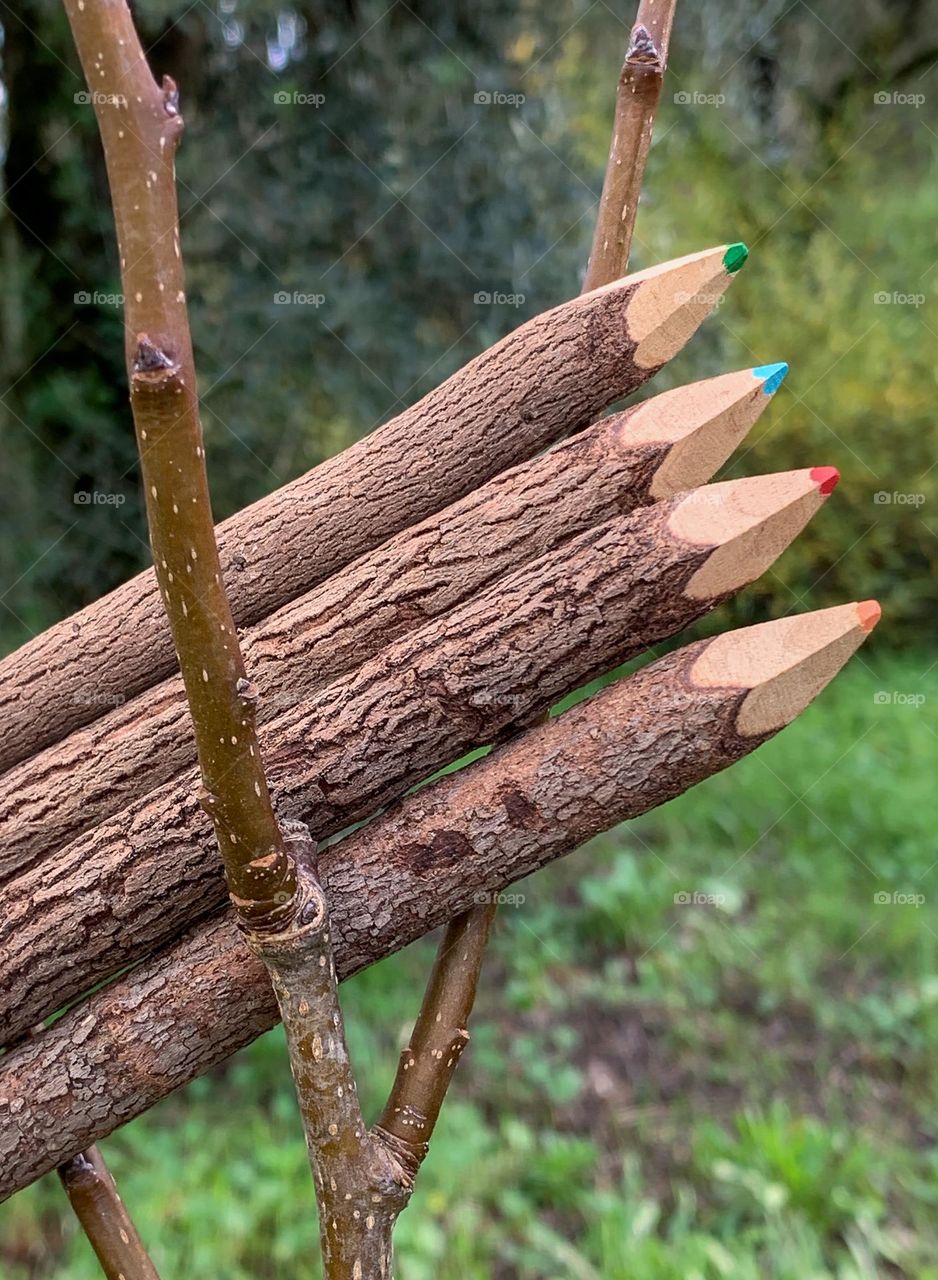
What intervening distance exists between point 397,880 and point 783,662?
283 millimetres

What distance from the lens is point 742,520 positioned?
673 mm

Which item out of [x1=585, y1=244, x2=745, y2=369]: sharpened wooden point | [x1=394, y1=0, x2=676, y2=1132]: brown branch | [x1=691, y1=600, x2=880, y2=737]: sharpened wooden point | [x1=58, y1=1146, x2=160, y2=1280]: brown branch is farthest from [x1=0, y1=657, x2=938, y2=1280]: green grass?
[x1=585, y1=244, x2=745, y2=369]: sharpened wooden point

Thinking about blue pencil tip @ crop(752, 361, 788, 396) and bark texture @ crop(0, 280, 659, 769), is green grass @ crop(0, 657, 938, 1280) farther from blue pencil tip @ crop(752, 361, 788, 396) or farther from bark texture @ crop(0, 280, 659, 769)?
blue pencil tip @ crop(752, 361, 788, 396)

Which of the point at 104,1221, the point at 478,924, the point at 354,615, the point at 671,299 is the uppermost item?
the point at 671,299

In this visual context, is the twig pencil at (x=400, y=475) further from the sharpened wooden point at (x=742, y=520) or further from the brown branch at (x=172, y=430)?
the brown branch at (x=172, y=430)

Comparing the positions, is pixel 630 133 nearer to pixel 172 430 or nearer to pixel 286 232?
pixel 172 430

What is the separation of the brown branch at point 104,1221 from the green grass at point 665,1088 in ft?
2.95

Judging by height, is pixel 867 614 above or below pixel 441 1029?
above

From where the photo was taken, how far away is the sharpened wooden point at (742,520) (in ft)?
2.21

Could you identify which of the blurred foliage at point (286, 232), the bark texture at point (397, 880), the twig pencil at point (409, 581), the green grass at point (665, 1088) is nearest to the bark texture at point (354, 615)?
the twig pencil at point (409, 581)

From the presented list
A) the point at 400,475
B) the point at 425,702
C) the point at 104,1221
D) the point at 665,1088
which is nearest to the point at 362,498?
the point at 400,475

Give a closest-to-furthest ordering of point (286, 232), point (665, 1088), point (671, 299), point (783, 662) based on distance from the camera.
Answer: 1. point (783, 662)
2. point (671, 299)
3. point (665, 1088)
4. point (286, 232)

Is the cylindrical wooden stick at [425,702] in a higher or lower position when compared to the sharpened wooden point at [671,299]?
lower

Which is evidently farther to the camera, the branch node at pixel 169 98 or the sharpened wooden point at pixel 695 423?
the sharpened wooden point at pixel 695 423
